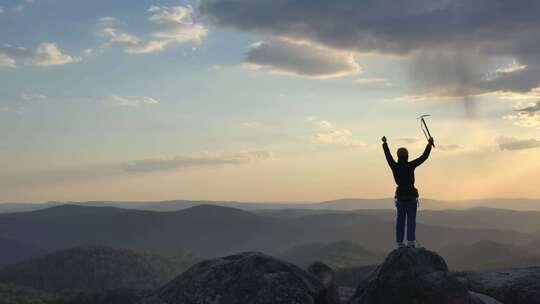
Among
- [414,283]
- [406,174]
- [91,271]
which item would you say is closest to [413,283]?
[414,283]

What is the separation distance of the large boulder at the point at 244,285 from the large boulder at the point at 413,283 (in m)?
1.55

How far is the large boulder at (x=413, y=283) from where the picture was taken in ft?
46.6

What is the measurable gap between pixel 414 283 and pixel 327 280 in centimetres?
371

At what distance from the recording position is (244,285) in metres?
15.1

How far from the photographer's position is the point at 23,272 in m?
101

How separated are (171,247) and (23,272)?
97734 millimetres

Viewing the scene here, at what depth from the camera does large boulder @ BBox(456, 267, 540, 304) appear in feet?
54.4

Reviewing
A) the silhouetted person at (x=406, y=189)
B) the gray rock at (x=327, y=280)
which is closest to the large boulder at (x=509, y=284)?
the silhouetted person at (x=406, y=189)

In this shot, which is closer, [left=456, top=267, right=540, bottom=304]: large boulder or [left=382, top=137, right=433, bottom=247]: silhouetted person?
[left=456, top=267, right=540, bottom=304]: large boulder

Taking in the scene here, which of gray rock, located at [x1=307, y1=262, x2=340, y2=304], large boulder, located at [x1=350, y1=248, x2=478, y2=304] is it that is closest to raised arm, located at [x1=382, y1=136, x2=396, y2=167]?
large boulder, located at [x1=350, y1=248, x2=478, y2=304]

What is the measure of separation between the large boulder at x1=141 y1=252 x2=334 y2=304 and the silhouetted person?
10.7 ft

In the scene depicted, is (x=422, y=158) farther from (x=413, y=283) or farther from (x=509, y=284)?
(x=509, y=284)

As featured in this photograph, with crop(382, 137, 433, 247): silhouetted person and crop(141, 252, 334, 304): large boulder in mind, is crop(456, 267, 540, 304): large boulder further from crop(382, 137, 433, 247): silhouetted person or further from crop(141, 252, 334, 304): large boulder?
crop(141, 252, 334, 304): large boulder

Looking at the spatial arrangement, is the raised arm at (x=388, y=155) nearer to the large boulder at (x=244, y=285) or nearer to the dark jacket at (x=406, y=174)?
the dark jacket at (x=406, y=174)
